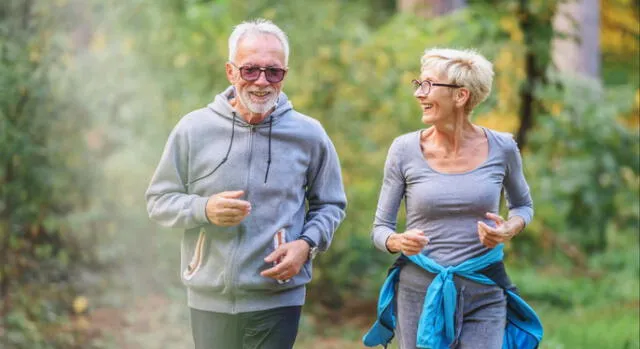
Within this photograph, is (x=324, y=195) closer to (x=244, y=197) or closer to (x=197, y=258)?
(x=244, y=197)

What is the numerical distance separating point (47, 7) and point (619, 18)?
1407 centimetres

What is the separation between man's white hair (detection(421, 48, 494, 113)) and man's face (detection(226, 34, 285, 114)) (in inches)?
29.9

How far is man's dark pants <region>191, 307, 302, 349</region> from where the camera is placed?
15.7 feet

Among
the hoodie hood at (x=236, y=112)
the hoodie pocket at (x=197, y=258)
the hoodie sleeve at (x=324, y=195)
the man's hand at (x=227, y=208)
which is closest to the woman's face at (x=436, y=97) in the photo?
the hoodie sleeve at (x=324, y=195)

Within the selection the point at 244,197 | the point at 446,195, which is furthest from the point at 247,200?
the point at 446,195

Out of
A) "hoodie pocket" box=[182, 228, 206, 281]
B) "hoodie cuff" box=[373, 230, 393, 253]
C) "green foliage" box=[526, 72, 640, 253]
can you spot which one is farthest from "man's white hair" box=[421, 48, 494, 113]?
"green foliage" box=[526, 72, 640, 253]

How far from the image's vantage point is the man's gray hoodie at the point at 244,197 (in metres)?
4.73

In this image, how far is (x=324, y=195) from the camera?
4973 millimetres

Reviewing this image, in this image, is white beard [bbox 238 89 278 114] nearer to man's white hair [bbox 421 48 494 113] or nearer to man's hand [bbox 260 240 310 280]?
man's hand [bbox 260 240 310 280]

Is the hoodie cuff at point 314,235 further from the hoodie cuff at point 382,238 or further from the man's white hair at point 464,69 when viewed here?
the man's white hair at point 464,69

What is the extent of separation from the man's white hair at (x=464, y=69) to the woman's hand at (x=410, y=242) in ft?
2.24

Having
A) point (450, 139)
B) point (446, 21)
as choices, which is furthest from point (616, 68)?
point (450, 139)

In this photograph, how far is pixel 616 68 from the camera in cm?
2648

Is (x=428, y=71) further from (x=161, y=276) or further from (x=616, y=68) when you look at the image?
(x=616, y=68)
